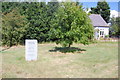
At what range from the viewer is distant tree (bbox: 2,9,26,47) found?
39.1 feet

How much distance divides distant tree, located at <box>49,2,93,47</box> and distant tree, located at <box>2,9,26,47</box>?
481cm

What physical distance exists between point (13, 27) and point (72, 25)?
6422mm

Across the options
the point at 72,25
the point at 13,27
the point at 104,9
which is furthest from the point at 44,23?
the point at 104,9

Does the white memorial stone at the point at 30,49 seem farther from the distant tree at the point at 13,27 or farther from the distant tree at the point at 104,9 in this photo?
the distant tree at the point at 104,9

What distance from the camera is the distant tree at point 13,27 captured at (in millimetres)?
11922

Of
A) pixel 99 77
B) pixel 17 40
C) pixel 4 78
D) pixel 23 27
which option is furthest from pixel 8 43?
pixel 99 77

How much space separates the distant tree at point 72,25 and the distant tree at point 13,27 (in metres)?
4.81

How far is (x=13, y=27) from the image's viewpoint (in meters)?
12.5

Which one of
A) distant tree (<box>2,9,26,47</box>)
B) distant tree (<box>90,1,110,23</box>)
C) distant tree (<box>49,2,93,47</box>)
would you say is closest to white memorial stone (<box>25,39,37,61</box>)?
distant tree (<box>49,2,93,47</box>)

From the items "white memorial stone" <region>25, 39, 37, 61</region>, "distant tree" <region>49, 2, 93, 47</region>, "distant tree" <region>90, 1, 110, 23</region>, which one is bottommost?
"white memorial stone" <region>25, 39, 37, 61</region>

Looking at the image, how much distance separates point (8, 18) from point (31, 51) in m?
6.37

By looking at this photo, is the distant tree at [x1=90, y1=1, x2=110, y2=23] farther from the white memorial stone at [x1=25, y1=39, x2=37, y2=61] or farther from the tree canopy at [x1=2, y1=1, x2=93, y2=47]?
the white memorial stone at [x1=25, y1=39, x2=37, y2=61]

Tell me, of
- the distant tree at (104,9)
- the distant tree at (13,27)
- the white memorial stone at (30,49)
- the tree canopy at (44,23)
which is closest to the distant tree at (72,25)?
the tree canopy at (44,23)

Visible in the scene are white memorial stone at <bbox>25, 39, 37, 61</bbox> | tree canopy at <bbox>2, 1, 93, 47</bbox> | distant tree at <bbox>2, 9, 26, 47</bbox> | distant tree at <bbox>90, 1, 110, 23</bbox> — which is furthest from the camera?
distant tree at <bbox>90, 1, 110, 23</bbox>
